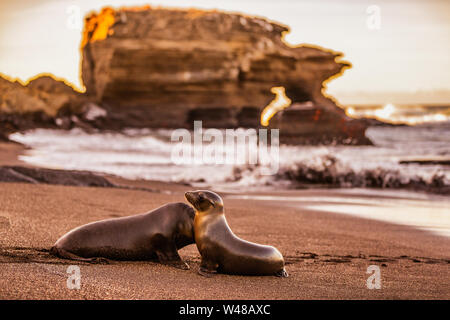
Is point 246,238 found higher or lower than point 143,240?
lower

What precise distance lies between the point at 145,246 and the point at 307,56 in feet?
142

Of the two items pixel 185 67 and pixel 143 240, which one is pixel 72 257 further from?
pixel 185 67

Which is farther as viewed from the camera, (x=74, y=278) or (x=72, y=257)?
(x=72, y=257)

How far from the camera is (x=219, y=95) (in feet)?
145

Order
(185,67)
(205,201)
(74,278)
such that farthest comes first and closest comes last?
(185,67), (205,201), (74,278)

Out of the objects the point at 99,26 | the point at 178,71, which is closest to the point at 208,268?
the point at 178,71

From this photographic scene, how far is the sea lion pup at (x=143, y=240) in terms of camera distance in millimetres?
3900

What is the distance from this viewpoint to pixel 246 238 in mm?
5047

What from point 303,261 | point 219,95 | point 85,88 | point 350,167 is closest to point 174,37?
point 219,95

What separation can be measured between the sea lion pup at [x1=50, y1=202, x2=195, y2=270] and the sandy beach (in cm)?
11

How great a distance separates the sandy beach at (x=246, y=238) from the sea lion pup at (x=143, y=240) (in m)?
0.11

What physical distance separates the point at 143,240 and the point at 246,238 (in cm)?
133

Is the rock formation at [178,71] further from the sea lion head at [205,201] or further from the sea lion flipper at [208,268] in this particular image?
the sea lion flipper at [208,268]

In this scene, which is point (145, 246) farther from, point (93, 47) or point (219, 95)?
point (93, 47)
